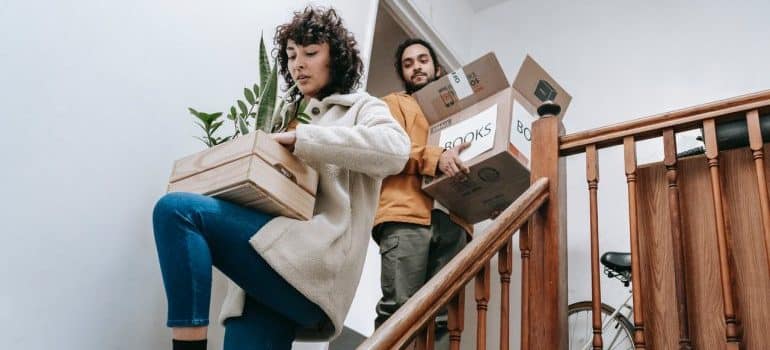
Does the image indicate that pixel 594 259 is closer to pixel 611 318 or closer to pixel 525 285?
pixel 525 285

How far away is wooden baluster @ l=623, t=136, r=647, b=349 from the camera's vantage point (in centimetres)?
153

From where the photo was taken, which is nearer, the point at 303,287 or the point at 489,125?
the point at 303,287

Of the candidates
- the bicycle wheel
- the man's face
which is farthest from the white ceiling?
the bicycle wheel

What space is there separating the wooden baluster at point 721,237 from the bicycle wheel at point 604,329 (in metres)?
1.40

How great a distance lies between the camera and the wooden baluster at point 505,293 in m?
1.50

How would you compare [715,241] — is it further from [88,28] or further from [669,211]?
[88,28]

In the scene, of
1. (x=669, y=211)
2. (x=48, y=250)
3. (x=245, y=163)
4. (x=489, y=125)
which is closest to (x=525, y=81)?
(x=489, y=125)

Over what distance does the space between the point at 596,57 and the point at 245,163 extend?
273cm

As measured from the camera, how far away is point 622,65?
348 centimetres

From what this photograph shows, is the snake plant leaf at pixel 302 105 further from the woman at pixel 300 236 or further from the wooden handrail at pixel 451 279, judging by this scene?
the wooden handrail at pixel 451 279

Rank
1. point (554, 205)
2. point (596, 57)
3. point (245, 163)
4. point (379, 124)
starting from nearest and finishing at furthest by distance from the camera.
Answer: point (245, 163) < point (379, 124) < point (554, 205) < point (596, 57)

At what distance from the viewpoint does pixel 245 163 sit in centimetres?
136

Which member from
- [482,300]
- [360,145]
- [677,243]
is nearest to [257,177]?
[360,145]

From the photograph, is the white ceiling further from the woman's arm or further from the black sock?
the black sock
